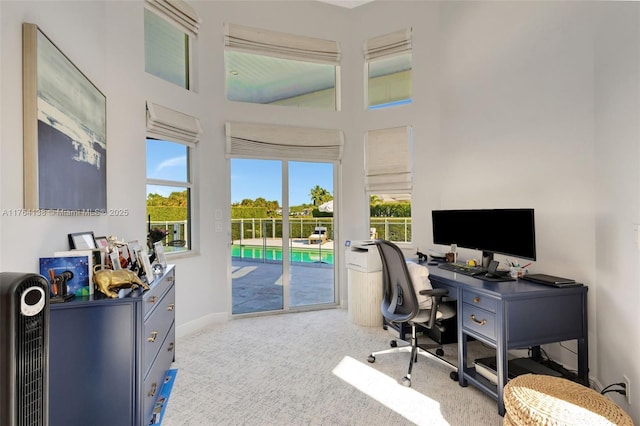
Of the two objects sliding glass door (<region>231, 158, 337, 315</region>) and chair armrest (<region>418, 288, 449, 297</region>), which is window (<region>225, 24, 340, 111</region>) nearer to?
sliding glass door (<region>231, 158, 337, 315</region>)

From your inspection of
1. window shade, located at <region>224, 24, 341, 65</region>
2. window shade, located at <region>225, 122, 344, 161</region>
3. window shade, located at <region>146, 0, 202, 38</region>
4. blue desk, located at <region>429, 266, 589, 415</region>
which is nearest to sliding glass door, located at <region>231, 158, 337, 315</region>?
window shade, located at <region>225, 122, 344, 161</region>

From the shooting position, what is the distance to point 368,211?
175 inches

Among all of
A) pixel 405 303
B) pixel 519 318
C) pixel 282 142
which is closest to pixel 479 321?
pixel 519 318

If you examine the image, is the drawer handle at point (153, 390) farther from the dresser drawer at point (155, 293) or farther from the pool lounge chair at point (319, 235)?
the pool lounge chair at point (319, 235)

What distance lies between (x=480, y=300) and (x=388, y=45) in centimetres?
335

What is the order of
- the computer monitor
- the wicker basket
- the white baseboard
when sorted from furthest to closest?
the white baseboard → the computer monitor → the wicker basket

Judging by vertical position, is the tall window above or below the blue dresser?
above

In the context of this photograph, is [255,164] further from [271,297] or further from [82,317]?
[82,317]

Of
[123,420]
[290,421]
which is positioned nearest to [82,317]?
[123,420]

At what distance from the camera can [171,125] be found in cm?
337

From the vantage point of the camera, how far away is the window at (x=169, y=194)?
3.38m

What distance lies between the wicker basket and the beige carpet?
0.47 meters

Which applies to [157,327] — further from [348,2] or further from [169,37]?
[348,2]

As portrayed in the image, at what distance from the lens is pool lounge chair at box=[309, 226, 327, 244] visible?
15.2 ft
